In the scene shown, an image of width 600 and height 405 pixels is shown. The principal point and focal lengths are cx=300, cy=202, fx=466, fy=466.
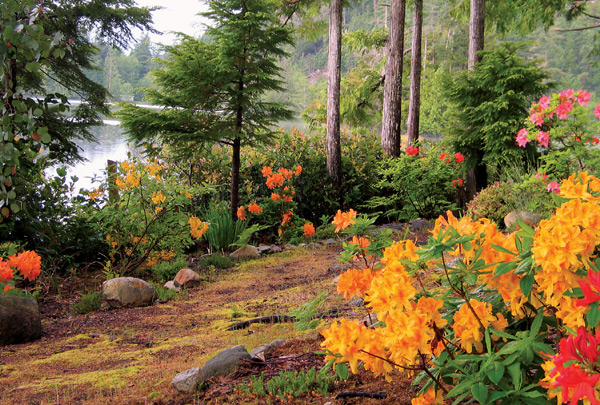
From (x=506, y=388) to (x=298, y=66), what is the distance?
60.2 m

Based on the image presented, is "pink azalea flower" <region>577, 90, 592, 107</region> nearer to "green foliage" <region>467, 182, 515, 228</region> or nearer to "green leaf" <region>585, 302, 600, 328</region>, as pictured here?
"green foliage" <region>467, 182, 515, 228</region>

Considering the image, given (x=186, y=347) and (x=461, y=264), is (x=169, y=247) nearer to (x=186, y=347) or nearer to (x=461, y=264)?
(x=186, y=347)

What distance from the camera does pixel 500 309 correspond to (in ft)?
4.81

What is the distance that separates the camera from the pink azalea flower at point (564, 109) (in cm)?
479

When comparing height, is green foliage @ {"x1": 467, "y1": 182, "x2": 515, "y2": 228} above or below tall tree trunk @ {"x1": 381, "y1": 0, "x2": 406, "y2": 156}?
below

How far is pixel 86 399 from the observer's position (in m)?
2.19

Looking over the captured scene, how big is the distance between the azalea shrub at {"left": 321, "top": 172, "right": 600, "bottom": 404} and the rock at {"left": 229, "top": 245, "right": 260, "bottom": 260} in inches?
179

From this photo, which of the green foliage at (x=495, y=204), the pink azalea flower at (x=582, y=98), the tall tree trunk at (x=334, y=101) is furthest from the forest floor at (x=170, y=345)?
the tall tree trunk at (x=334, y=101)

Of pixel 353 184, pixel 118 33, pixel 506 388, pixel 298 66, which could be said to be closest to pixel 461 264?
pixel 506 388

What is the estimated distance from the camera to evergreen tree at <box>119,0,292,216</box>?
20.4ft

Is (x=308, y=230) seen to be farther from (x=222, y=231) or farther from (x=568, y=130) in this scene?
(x=568, y=130)

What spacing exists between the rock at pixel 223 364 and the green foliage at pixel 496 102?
21.0ft

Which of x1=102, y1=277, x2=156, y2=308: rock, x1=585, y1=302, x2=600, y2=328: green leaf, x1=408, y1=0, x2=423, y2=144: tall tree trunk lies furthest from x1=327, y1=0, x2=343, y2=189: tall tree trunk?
x1=585, y1=302, x2=600, y2=328: green leaf

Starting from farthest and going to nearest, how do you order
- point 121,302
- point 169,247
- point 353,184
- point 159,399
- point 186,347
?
point 353,184, point 169,247, point 121,302, point 186,347, point 159,399
